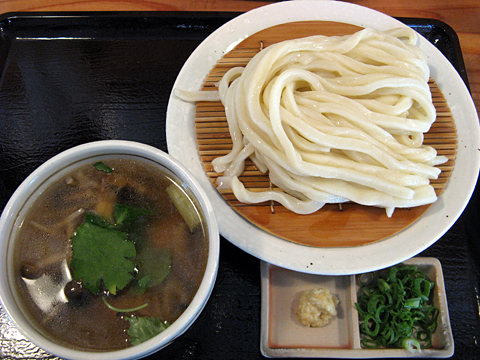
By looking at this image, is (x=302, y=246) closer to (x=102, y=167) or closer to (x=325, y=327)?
(x=325, y=327)

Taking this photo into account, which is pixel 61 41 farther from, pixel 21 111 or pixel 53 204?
pixel 53 204

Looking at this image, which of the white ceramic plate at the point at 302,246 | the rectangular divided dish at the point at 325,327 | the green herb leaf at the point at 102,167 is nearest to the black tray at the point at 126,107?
the rectangular divided dish at the point at 325,327

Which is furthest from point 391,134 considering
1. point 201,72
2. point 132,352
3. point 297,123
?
point 132,352

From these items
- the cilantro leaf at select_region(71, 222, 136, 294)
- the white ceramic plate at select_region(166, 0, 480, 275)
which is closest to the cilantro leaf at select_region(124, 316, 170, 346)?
the cilantro leaf at select_region(71, 222, 136, 294)

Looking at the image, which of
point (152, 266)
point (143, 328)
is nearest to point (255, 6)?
point (152, 266)

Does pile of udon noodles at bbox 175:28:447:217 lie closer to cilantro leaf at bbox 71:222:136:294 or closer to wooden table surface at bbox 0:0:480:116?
cilantro leaf at bbox 71:222:136:294

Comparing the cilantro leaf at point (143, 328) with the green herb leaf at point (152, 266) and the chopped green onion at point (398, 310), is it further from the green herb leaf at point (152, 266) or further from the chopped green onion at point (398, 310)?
the chopped green onion at point (398, 310)
